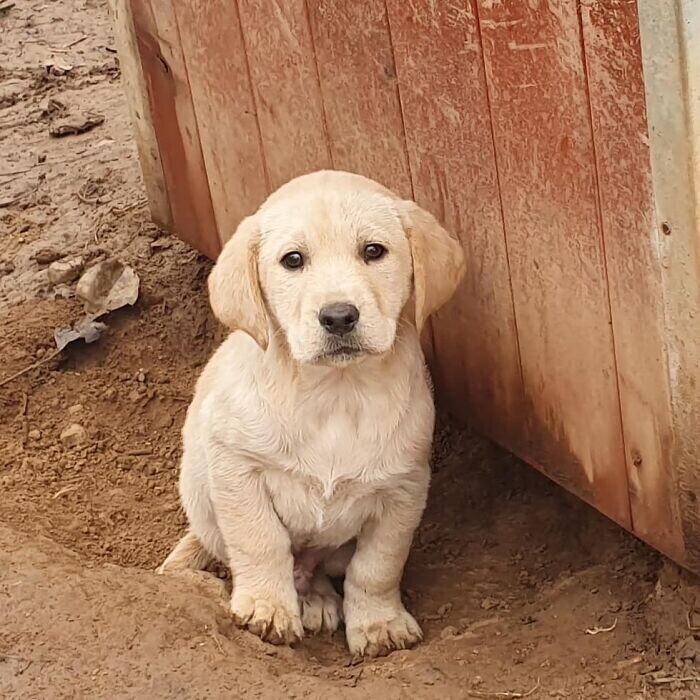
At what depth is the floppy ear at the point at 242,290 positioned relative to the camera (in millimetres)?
3357

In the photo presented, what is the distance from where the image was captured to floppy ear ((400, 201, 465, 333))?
3350mm

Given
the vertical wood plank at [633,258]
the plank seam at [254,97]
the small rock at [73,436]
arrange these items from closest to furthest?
the vertical wood plank at [633,258]
the plank seam at [254,97]
the small rock at [73,436]

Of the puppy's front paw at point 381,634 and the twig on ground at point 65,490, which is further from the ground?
the twig on ground at point 65,490

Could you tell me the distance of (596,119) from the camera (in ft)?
9.71

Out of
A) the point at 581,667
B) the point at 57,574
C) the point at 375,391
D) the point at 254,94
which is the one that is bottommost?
the point at 581,667

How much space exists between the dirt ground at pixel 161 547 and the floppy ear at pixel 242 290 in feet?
2.56

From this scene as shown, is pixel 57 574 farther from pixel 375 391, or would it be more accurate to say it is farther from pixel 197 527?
pixel 375 391

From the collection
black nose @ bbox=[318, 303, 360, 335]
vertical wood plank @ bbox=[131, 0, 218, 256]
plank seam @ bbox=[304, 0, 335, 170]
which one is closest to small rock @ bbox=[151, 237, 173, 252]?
vertical wood plank @ bbox=[131, 0, 218, 256]

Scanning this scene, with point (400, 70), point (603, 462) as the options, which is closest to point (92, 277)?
point (400, 70)

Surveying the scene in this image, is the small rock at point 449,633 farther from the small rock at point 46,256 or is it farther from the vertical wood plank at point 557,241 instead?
the small rock at point 46,256

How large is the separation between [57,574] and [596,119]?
1.86 meters

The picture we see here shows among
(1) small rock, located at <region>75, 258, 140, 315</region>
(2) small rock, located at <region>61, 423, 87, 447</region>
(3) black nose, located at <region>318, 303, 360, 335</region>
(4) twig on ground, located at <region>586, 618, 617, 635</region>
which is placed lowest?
(4) twig on ground, located at <region>586, 618, 617, 635</region>

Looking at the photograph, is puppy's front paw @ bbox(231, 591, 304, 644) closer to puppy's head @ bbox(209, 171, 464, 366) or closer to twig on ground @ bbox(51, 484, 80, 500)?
puppy's head @ bbox(209, 171, 464, 366)

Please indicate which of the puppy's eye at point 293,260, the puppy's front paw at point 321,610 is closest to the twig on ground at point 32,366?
the puppy's front paw at point 321,610
